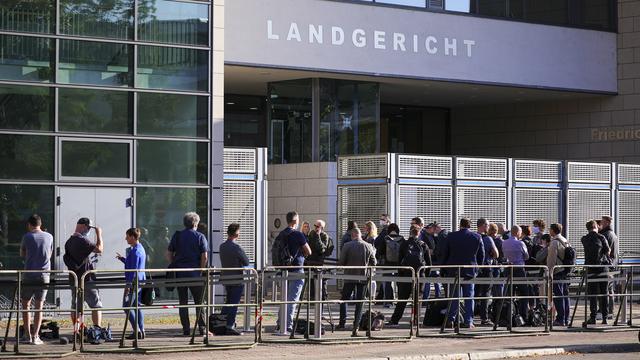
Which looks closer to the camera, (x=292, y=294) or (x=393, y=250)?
(x=292, y=294)

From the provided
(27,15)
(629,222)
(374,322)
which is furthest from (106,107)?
(629,222)

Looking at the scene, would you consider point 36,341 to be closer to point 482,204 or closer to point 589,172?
point 482,204

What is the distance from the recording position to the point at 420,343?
1728 cm

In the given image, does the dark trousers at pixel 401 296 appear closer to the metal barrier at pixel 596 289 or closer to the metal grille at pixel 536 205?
the metal barrier at pixel 596 289

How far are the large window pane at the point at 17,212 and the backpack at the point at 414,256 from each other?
6458mm

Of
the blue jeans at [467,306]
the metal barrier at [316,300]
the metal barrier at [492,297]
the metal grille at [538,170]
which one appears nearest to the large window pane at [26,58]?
the metal barrier at [316,300]

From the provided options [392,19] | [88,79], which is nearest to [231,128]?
[392,19]

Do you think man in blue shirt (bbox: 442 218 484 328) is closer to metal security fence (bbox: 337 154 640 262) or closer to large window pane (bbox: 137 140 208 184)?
large window pane (bbox: 137 140 208 184)

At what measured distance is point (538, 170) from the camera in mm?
30328

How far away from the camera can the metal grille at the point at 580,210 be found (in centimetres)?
3070

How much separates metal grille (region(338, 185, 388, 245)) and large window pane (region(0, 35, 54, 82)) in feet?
30.1

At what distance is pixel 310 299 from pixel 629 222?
15.9 metres

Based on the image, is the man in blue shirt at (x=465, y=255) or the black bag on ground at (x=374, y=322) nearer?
the black bag on ground at (x=374, y=322)

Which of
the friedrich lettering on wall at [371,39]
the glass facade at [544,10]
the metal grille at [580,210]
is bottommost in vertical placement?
the metal grille at [580,210]
